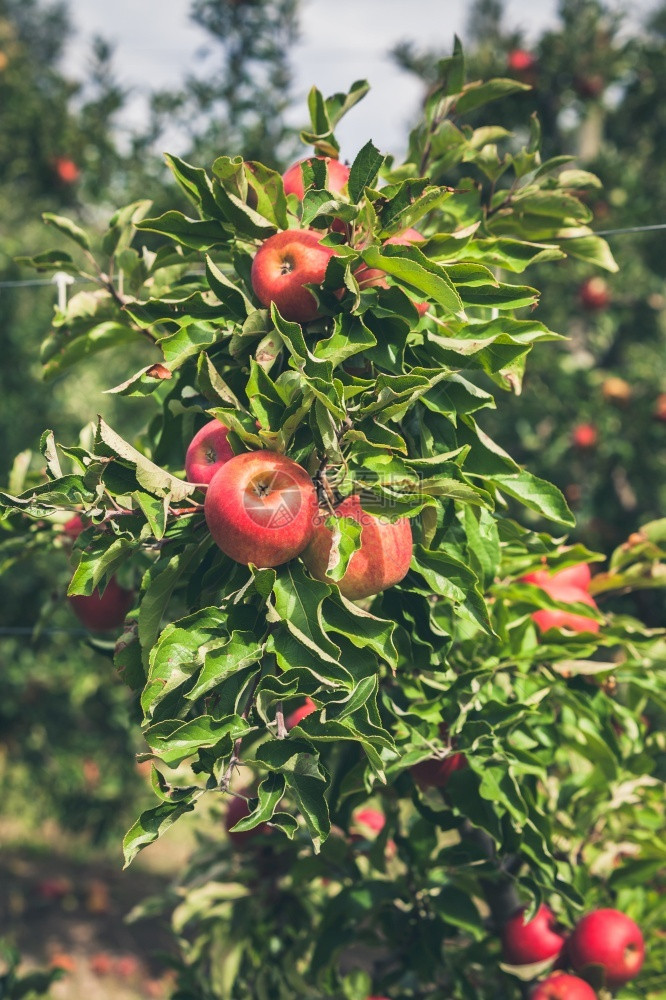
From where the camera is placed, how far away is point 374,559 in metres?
1.24

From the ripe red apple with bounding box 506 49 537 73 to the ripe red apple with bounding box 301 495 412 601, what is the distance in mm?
4416

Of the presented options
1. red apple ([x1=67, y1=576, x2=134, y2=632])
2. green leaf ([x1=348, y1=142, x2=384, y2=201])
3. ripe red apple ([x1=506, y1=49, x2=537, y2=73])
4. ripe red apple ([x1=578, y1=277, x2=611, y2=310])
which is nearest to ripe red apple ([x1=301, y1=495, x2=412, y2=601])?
green leaf ([x1=348, y1=142, x2=384, y2=201])

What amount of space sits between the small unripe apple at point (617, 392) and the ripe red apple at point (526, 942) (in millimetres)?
3260

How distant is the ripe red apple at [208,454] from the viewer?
1.34 m

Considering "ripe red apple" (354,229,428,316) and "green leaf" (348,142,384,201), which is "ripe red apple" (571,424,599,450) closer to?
"ripe red apple" (354,229,428,316)

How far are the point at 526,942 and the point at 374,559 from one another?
3.63 feet

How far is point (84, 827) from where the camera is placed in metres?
5.15

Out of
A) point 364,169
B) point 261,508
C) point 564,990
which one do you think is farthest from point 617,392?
point 261,508

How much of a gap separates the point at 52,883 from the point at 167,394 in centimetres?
496

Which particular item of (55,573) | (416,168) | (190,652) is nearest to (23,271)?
(55,573)

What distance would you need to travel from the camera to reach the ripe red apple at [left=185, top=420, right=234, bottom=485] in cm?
134

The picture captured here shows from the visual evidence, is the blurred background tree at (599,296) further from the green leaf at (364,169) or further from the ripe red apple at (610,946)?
the green leaf at (364,169)

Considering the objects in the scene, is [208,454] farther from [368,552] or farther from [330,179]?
[330,179]

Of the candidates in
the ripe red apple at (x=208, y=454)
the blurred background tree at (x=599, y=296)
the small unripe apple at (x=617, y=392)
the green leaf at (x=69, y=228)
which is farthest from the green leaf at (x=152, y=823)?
the small unripe apple at (x=617, y=392)
